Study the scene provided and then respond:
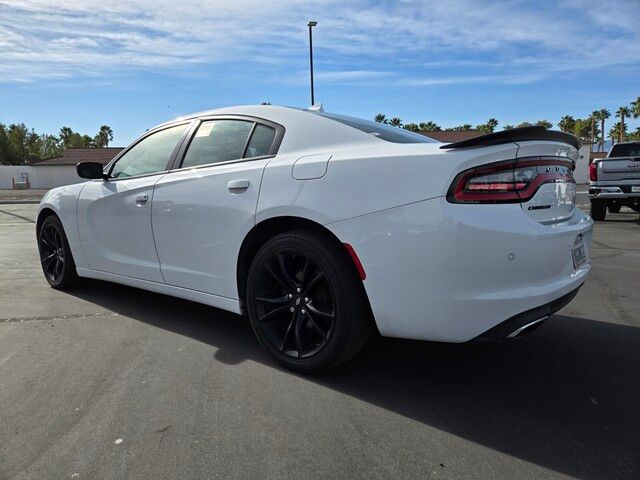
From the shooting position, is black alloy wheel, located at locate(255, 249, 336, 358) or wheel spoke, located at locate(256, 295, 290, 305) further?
wheel spoke, located at locate(256, 295, 290, 305)

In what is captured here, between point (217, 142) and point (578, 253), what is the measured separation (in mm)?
2392

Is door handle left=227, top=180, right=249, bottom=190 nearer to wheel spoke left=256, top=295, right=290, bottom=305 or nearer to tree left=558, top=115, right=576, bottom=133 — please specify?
wheel spoke left=256, top=295, right=290, bottom=305

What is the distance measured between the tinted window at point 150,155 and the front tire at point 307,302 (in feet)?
4.43

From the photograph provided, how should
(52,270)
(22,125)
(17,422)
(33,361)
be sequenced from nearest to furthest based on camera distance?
(17,422), (33,361), (52,270), (22,125)

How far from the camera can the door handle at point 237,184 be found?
3.11 metres

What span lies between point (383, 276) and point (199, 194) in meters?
1.46

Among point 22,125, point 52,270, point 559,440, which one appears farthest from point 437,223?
point 22,125

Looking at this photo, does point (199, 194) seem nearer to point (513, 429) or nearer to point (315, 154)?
point (315, 154)

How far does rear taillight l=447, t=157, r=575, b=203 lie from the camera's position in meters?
2.38

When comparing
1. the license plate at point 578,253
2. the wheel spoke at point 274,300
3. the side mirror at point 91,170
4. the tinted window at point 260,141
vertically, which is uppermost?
the tinted window at point 260,141

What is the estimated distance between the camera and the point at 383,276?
2564 mm

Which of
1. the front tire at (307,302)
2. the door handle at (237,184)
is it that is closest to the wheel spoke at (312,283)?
the front tire at (307,302)

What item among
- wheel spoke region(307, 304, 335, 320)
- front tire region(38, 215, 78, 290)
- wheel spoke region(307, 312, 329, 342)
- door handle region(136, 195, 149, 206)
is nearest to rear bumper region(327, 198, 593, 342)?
wheel spoke region(307, 304, 335, 320)

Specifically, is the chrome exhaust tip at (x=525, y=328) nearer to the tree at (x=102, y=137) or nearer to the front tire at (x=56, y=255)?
the front tire at (x=56, y=255)
